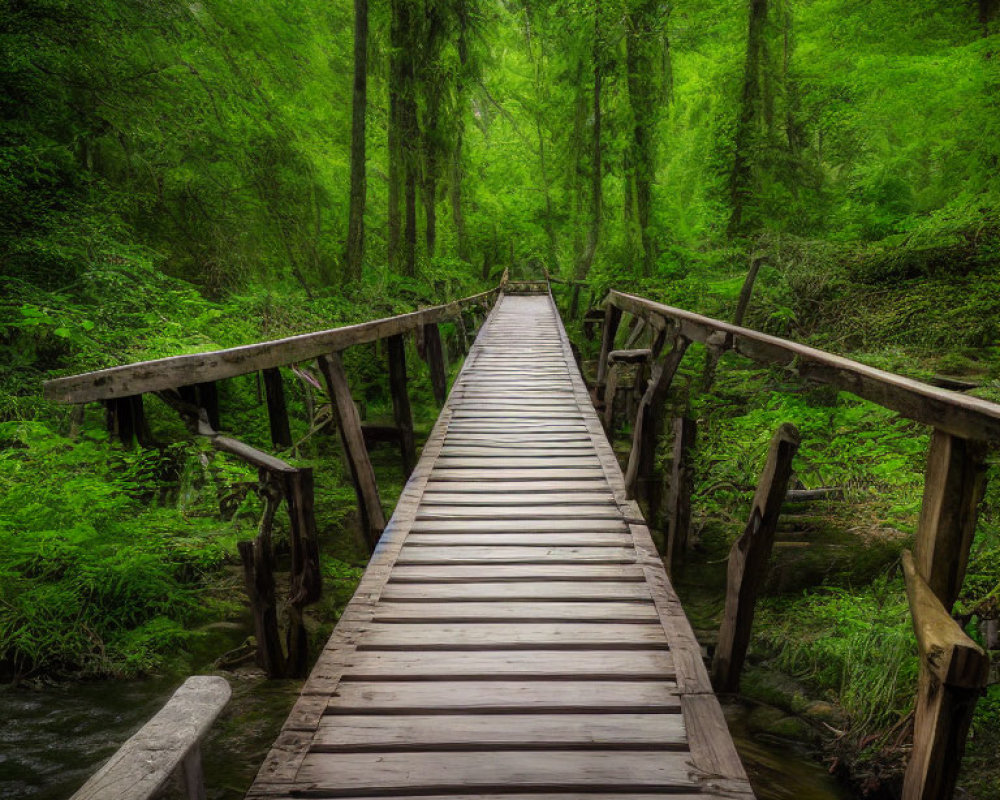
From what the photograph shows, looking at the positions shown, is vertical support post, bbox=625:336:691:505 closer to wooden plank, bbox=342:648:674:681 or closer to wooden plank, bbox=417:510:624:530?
wooden plank, bbox=417:510:624:530

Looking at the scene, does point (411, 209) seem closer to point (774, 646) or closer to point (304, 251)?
point (304, 251)

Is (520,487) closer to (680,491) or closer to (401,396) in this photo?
(680,491)

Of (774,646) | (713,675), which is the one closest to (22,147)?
(713,675)

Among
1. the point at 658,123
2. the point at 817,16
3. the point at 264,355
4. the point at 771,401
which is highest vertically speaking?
the point at 817,16

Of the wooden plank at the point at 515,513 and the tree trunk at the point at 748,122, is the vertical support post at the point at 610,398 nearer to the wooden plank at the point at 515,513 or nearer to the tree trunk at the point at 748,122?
the wooden plank at the point at 515,513

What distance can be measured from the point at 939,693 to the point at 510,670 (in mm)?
1590

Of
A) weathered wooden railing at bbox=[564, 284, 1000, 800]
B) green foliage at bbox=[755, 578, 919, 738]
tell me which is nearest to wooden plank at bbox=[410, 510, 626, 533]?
green foliage at bbox=[755, 578, 919, 738]

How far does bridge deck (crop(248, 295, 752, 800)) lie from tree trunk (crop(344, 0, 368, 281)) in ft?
23.6

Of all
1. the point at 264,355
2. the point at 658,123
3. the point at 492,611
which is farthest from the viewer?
the point at 658,123

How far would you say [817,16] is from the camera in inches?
453

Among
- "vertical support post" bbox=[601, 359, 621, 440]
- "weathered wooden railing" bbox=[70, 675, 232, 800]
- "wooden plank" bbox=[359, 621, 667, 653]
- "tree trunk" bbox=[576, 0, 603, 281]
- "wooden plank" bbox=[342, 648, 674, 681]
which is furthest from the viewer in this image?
"tree trunk" bbox=[576, 0, 603, 281]

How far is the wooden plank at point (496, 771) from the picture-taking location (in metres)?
1.97

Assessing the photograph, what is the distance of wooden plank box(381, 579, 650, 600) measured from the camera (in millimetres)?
3145

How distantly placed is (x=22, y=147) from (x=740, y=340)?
249 inches
